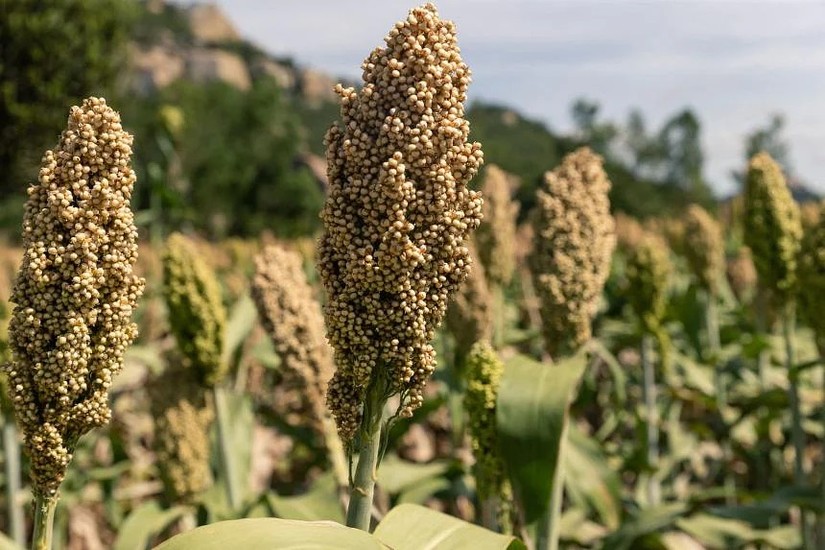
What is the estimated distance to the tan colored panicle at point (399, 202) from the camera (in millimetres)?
1562

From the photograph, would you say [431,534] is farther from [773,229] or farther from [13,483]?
[13,483]

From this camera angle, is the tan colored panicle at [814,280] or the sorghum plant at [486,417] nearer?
the sorghum plant at [486,417]

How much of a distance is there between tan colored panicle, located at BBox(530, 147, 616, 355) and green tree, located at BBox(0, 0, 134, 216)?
1969 centimetres

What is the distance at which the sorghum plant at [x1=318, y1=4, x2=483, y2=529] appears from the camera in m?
1.56

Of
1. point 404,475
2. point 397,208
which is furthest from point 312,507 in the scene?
point 397,208

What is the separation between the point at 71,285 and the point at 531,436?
1.36 metres

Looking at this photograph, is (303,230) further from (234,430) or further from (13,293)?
(13,293)

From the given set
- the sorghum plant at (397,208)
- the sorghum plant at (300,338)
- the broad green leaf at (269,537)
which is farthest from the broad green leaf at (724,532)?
the broad green leaf at (269,537)

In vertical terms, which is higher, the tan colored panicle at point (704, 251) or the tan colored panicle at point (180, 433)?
the tan colored panicle at point (704, 251)

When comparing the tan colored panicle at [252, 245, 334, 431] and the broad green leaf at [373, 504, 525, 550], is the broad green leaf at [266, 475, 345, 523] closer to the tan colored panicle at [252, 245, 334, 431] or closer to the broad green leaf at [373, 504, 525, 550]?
the tan colored panicle at [252, 245, 334, 431]

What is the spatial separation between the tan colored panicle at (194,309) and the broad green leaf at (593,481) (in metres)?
1.55

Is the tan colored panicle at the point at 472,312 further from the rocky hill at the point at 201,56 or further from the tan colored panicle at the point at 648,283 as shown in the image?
the rocky hill at the point at 201,56

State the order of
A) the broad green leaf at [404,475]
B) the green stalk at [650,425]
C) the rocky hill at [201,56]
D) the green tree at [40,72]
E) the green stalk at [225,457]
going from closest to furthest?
1. the green stalk at [225,457]
2. the broad green leaf at [404,475]
3. the green stalk at [650,425]
4. the green tree at [40,72]
5. the rocky hill at [201,56]

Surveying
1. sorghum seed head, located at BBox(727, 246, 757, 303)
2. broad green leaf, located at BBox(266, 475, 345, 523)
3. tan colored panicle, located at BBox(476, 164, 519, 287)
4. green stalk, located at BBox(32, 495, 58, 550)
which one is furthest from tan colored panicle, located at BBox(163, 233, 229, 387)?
sorghum seed head, located at BBox(727, 246, 757, 303)
